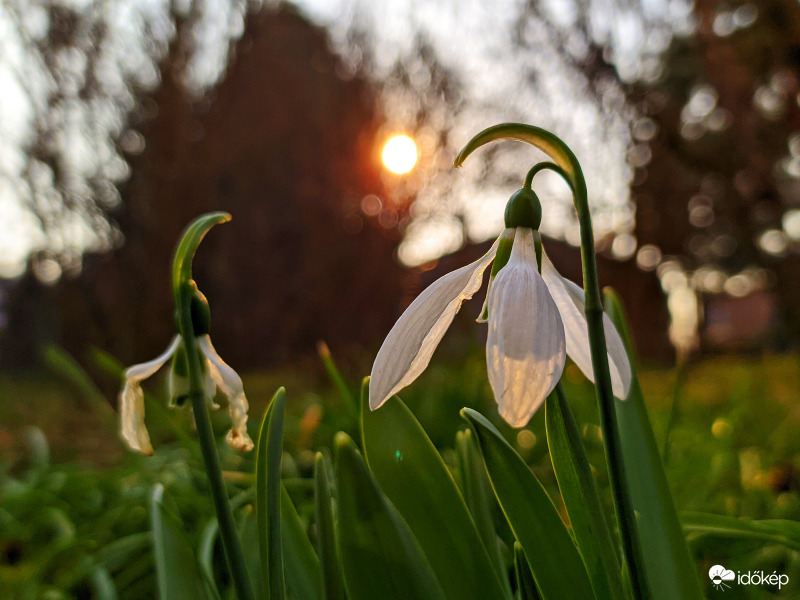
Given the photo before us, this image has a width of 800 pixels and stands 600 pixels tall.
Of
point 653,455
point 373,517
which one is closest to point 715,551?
point 653,455

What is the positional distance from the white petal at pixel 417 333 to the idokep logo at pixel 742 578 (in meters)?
0.70

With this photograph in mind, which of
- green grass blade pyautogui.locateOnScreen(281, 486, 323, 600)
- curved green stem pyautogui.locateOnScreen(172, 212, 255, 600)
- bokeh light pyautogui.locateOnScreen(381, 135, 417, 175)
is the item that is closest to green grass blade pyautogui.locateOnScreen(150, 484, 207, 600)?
green grass blade pyautogui.locateOnScreen(281, 486, 323, 600)

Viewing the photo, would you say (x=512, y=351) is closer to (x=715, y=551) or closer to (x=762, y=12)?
(x=715, y=551)

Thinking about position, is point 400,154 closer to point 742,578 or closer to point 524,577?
point 742,578

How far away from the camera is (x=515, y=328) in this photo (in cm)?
46

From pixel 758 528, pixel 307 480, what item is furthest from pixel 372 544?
pixel 307 480

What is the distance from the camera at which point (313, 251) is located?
228 inches

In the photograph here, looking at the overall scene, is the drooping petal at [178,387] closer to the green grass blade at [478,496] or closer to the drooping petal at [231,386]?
the drooping petal at [231,386]

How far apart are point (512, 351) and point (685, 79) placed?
9564mm

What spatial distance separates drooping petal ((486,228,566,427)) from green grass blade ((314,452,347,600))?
8.2 inches

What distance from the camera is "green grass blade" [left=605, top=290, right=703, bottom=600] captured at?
662mm

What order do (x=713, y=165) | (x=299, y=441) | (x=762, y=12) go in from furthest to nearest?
(x=713, y=165)
(x=762, y=12)
(x=299, y=441)

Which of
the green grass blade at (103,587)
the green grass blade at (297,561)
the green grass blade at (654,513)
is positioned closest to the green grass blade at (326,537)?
the green grass blade at (297,561)

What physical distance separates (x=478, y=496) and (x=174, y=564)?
391mm
